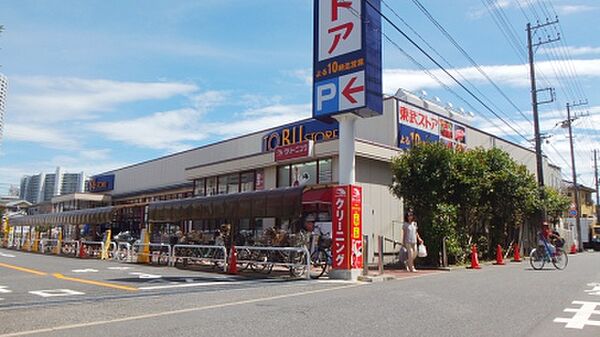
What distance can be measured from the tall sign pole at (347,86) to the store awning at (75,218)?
58.5ft

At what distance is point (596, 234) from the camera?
51.1 meters

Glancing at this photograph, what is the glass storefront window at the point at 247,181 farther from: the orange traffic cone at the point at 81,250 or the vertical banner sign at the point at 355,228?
the vertical banner sign at the point at 355,228

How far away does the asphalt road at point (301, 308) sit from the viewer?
20.6 feet

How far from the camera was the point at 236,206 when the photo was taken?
61.5 feet

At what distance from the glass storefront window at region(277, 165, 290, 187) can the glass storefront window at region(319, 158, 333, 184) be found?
2066 mm

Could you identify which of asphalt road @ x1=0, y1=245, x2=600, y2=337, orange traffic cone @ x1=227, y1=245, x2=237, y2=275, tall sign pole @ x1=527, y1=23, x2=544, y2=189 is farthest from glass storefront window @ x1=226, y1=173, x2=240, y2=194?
tall sign pole @ x1=527, y1=23, x2=544, y2=189

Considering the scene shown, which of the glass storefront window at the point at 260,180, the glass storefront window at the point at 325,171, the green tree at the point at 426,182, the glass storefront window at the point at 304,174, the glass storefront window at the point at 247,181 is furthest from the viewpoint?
the glass storefront window at the point at 247,181

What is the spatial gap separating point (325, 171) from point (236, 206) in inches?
163

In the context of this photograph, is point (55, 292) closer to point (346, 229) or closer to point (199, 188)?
point (346, 229)

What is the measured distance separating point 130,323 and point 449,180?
47.3ft

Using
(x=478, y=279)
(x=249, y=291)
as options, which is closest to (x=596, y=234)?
(x=478, y=279)

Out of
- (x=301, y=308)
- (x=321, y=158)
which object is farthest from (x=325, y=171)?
(x=301, y=308)

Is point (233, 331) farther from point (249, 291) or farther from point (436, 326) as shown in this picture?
point (249, 291)

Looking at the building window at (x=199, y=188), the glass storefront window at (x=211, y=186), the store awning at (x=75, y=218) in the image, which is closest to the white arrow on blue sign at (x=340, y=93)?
the glass storefront window at (x=211, y=186)
